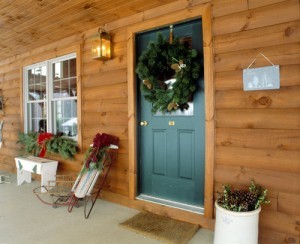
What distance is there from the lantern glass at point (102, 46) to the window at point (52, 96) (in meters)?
0.80

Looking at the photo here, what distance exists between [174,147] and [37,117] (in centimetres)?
314

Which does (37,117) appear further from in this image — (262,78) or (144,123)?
(262,78)

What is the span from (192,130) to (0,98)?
467 centimetres

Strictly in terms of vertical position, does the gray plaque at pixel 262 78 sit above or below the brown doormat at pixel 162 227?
above

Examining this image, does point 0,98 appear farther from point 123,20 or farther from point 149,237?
point 149,237

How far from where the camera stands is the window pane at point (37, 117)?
4.50 metres

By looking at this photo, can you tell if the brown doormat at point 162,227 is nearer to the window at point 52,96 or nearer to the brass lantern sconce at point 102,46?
the window at point 52,96

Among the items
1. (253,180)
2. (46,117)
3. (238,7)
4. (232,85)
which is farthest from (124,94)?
(46,117)

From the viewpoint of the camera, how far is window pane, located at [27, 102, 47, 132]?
4496 mm

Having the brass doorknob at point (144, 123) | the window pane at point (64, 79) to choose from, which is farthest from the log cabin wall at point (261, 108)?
the window pane at point (64, 79)

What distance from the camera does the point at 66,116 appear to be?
4.07 metres

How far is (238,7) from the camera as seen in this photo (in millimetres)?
2215

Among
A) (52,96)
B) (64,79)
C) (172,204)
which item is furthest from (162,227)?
(52,96)

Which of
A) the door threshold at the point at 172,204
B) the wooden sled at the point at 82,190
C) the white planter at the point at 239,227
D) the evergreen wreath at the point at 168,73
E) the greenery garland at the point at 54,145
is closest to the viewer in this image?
the white planter at the point at 239,227
